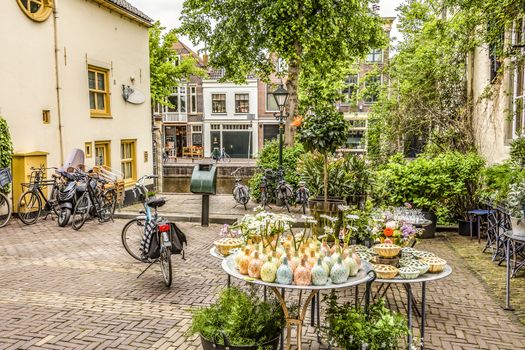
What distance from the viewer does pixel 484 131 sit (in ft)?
36.8

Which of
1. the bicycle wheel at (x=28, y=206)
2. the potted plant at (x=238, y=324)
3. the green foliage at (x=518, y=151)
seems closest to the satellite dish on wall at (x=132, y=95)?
the bicycle wheel at (x=28, y=206)

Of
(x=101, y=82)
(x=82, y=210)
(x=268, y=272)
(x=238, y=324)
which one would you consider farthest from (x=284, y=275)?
(x=101, y=82)

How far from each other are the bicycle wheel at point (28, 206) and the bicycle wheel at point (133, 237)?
340 centimetres

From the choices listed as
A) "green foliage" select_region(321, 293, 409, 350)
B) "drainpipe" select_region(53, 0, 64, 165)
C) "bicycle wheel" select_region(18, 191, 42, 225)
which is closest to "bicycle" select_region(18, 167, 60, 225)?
"bicycle wheel" select_region(18, 191, 42, 225)

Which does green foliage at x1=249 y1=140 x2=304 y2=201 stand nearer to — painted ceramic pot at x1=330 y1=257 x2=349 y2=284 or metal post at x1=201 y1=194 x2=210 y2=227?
metal post at x1=201 y1=194 x2=210 y2=227

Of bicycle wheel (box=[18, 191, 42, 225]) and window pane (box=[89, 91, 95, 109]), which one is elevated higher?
window pane (box=[89, 91, 95, 109])

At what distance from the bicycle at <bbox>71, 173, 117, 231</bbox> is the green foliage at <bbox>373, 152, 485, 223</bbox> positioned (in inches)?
258

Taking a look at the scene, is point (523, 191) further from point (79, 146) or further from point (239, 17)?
point (239, 17)

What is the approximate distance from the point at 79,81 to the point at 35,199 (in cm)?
392

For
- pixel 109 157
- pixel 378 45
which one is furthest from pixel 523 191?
pixel 378 45

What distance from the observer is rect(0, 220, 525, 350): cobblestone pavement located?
445 centimetres

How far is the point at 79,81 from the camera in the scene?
497 inches

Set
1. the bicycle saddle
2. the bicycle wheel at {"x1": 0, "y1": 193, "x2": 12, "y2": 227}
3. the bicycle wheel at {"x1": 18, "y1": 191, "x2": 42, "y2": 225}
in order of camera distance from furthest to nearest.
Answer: the bicycle wheel at {"x1": 18, "y1": 191, "x2": 42, "y2": 225} → the bicycle wheel at {"x1": 0, "y1": 193, "x2": 12, "y2": 227} → the bicycle saddle

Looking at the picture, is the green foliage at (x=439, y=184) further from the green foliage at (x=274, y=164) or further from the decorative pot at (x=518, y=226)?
the decorative pot at (x=518, y=226)
